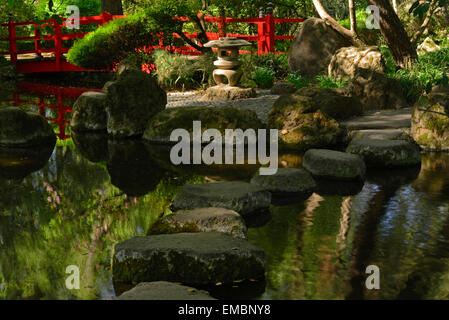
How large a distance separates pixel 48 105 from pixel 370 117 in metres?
7.30

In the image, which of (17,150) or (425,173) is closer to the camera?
(425,173)

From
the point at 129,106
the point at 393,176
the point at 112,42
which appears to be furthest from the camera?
the point at 112,42

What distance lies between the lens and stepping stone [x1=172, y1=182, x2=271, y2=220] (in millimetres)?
6006

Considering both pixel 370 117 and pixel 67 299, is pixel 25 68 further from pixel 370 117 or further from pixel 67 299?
pixel 67 299

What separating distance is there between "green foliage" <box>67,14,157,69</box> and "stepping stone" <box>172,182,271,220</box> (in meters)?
9.83

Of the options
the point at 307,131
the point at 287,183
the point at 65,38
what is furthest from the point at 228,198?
the point at 65,38

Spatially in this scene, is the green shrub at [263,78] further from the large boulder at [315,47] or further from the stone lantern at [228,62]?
the stone lantern at [228,62]

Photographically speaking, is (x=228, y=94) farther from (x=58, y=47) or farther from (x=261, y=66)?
(x=58, y=47)

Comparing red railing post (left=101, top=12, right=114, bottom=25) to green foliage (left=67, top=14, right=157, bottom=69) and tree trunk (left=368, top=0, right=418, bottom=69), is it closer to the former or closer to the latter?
green foliage (left=67, top=14, right=157, bottom=69)

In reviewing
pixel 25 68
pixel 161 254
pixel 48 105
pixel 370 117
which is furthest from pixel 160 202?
pixel 25 68

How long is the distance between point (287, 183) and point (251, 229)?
1.27 meters

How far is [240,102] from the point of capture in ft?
39.9

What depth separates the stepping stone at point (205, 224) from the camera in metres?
5.28
